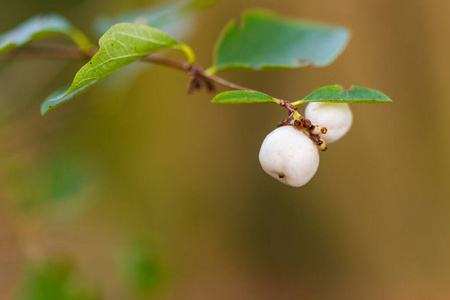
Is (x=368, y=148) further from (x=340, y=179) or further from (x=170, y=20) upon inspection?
(x=170, y=20)

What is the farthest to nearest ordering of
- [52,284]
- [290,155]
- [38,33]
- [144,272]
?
[144,272]
[52,284]
[38,33]
[290,155]

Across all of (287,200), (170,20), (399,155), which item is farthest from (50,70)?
(399,155)

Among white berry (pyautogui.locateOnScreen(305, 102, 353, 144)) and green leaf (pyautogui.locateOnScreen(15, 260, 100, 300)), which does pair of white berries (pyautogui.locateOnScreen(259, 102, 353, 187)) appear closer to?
white berry (pyautogui.locateOnScreen(305, 102, 353, 144))

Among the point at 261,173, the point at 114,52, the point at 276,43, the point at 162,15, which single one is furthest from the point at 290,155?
the point at 261,173

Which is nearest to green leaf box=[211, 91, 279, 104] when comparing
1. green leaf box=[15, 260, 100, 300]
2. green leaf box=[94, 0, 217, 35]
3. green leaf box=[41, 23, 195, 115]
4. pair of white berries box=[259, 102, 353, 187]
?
pair of white berries box=[259, 102, 353, 187]

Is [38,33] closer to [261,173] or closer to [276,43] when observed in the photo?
[276,43]

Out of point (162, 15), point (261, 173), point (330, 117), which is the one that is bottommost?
point (330, 117)
